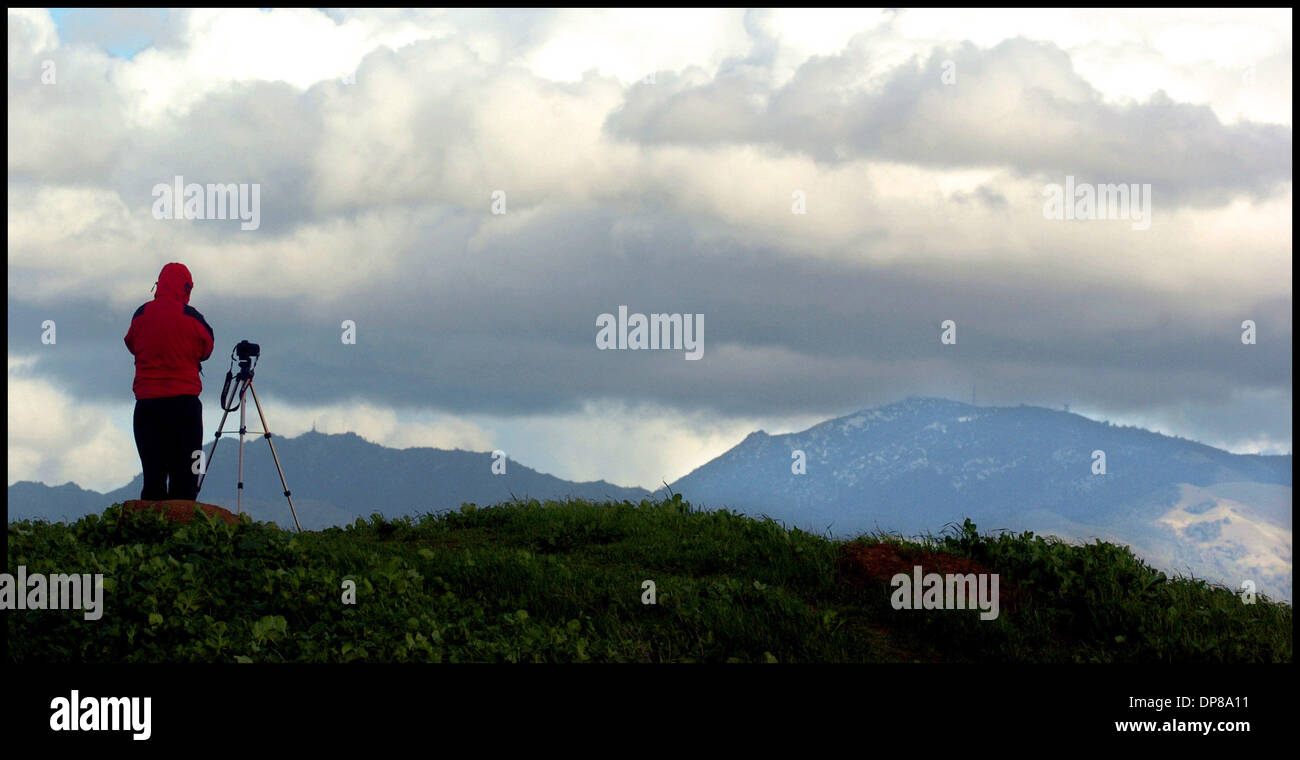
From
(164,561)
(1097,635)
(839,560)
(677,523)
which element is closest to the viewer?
(1097,635)

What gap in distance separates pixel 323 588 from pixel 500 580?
204cm

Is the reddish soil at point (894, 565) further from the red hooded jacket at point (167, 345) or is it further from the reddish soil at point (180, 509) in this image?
the red hooded jacket at point (167, 345)

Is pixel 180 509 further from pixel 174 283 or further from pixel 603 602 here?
pixel 603 602

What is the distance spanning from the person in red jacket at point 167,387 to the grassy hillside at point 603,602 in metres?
1.54

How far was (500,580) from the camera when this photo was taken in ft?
42.1

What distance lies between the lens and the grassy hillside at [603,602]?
10969 millimetres

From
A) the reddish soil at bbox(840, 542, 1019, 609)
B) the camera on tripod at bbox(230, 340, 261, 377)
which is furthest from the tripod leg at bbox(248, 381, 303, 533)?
the reddish soil at bbox(840, 542, 1019, 609)

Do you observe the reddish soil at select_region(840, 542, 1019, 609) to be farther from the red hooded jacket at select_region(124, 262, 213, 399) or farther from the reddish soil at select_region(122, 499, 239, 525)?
the red hooded jacket at select_region(124, 262, 213, 399)

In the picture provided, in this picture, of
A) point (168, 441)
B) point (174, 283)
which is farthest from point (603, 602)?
point (174, 283)

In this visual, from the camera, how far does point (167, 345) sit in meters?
15.9

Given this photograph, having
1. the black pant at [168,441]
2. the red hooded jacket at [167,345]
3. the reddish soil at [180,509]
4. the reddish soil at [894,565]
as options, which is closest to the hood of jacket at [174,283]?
the red hooded jacket at [167,345]
